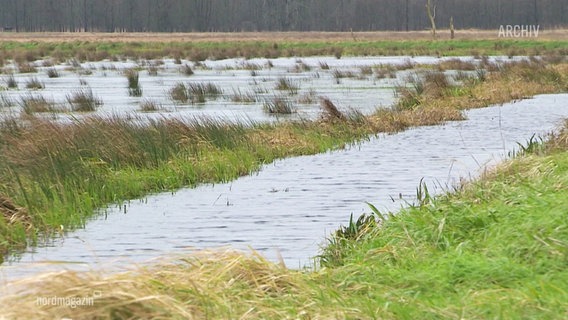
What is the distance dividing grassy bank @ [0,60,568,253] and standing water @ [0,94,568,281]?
0.34m

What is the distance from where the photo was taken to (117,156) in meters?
16.1

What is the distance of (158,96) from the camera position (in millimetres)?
34656

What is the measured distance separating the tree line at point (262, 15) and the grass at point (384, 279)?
376ft

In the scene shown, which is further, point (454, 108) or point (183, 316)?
point (454, 108)

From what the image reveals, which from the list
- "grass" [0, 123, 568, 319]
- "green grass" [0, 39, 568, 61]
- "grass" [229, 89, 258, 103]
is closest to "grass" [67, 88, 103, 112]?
"grass" [229, 89, 258, 103]

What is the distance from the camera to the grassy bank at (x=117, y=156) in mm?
12898

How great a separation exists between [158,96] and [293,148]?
49.8ft

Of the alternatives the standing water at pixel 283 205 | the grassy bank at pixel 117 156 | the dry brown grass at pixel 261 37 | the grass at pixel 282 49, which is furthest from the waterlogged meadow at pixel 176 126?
the dry brown grass at pixel 261 37

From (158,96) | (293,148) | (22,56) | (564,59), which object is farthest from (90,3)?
(293,148)

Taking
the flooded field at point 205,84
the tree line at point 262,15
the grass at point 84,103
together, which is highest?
the tree line at point 262,15

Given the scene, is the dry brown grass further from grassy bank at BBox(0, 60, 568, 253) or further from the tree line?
grassy bank at BBox(0, 60, 568, 253)

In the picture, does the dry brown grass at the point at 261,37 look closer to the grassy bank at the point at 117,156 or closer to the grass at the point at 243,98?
the grass at the point at 243,98

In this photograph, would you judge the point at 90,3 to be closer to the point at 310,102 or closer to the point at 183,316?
the point at 310,102

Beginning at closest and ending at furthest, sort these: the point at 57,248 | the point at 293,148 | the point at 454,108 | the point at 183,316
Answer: the point at 183,316
the point at 57,248
the point at 293,148
the point at 454,108
